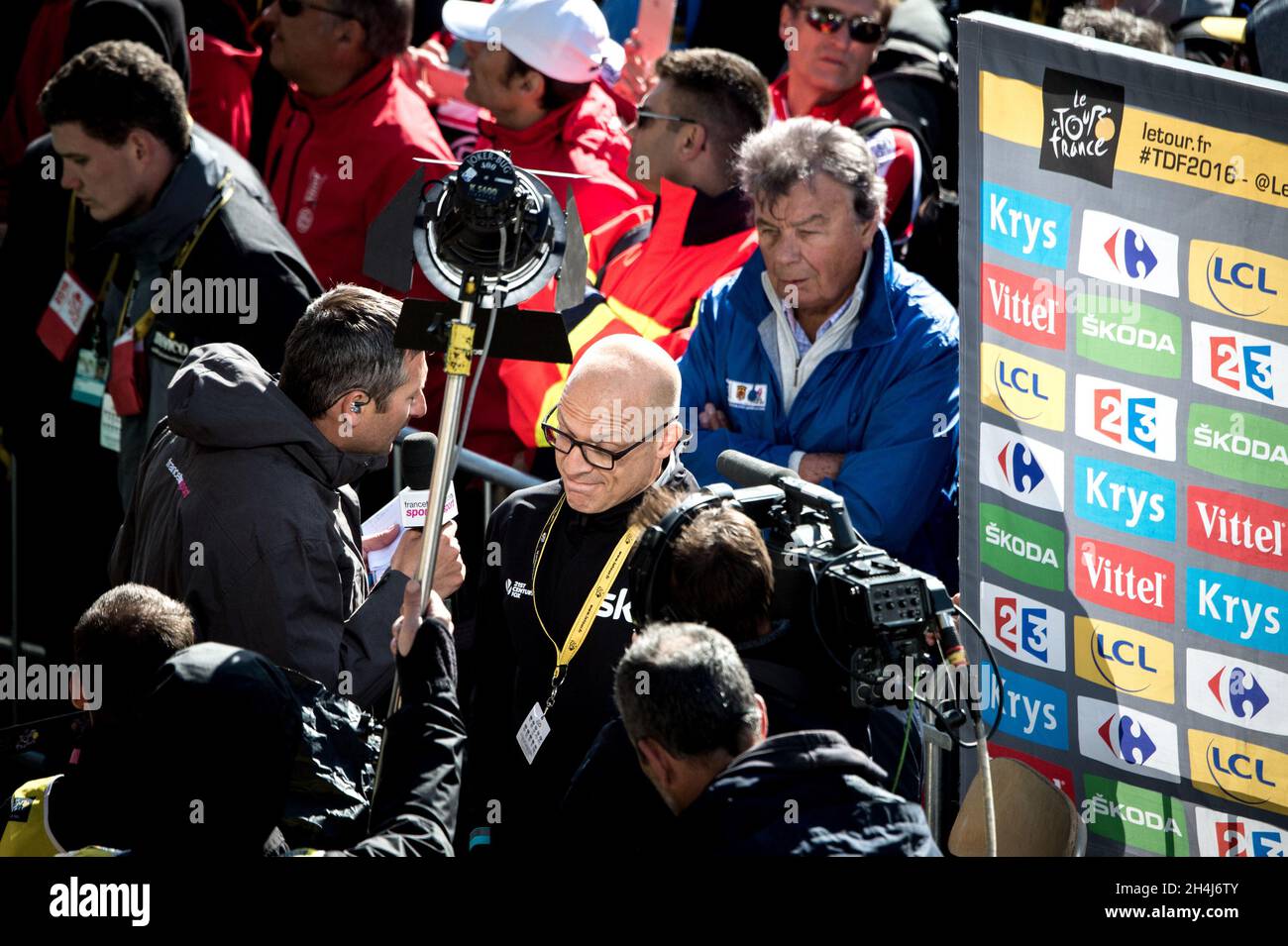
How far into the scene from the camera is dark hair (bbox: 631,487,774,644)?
327cm

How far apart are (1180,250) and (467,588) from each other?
7.62ft

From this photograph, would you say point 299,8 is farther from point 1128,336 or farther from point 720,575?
point 720,575

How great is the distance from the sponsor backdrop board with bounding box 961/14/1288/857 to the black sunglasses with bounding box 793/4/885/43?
2.11m

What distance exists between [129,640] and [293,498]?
0.65m

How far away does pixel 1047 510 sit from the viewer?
420cm

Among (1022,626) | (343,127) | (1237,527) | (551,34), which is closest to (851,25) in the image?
(551,34)

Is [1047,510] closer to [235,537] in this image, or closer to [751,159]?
[751,159]

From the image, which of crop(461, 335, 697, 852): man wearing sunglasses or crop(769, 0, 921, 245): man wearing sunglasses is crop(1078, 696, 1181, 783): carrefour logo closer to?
crop(461, 335, 697, 852): man wearing sunglasses

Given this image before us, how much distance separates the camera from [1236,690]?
13.0 feet

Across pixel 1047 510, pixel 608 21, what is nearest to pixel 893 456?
pixel 1047 510

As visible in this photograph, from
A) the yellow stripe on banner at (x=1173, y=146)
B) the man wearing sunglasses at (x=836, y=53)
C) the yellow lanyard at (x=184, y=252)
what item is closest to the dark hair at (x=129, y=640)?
the yellow lanyard at (x=184, y=252)

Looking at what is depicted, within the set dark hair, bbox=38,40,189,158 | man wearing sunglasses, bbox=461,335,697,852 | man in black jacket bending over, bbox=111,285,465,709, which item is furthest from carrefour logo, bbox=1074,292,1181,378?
dark hair, bbox=38,40,189,158

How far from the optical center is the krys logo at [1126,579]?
4.05m

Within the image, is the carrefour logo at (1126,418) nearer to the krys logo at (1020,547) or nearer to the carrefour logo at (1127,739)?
the krys logo at (1020,547)
